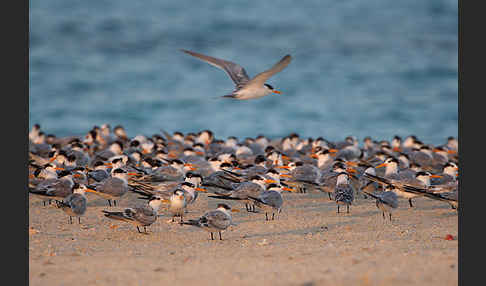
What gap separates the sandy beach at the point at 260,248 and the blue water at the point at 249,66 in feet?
50.3

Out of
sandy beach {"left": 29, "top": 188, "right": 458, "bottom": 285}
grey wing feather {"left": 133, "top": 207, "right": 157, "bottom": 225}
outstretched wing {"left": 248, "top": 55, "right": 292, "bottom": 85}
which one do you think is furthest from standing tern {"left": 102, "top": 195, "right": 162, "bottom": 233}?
outstretched wing {"left": 248, "top": 55, "right": 292, "bottom": 85}

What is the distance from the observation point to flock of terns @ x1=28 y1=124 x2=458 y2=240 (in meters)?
8.63

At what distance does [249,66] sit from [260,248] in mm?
27562

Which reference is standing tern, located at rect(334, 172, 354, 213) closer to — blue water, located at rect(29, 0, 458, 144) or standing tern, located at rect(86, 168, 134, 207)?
standing tern, located at rect(86, 168, 134, 207)

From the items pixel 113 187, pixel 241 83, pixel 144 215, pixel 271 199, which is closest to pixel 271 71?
pixel 241 83

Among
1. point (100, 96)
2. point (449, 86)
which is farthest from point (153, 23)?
point (449, 86)

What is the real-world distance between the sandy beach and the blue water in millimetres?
15341

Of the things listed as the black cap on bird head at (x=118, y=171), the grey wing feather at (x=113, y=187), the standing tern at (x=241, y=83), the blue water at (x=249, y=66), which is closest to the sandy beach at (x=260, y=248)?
the grey wing feather at (x=113, y=187)

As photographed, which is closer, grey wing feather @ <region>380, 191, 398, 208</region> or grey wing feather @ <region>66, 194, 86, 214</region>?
grey wing feather @ <region>66, 194, 86, 214</region>

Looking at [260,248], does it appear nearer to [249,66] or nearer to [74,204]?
[74,204]

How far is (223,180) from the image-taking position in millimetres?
10539

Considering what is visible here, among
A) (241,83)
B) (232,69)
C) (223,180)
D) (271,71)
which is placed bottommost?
(223,180)

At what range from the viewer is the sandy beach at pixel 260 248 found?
17.6ft
